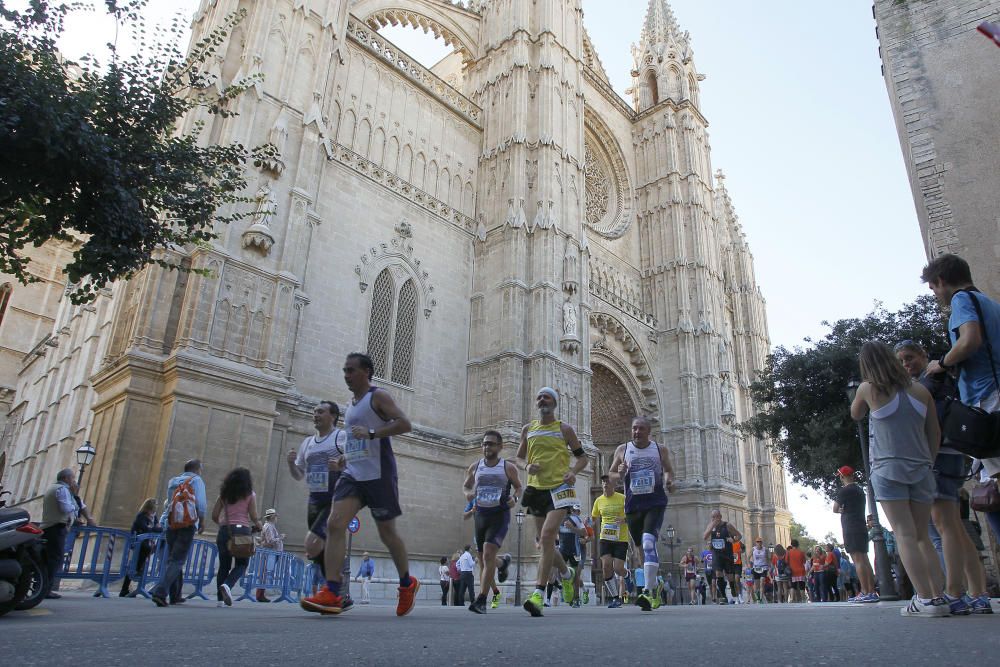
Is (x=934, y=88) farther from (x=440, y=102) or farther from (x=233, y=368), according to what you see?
(x=440, y=102)

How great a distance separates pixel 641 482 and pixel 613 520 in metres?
1.60

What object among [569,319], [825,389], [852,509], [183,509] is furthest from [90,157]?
[825,389]

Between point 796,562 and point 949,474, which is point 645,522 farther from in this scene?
point 796,562

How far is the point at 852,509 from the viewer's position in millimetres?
8578

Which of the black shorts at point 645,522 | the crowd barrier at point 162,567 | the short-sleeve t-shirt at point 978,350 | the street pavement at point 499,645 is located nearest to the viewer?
the street pavement at point 499,645

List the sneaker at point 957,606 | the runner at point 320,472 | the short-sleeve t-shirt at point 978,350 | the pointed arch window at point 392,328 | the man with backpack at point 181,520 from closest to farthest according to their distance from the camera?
the short-sleeve t-shirt at point 978,350 → the sneaker at point 957,606 → the runner at point 320,472 → the man with backpack at point 181,520 → the pointed arch window at point 392,328

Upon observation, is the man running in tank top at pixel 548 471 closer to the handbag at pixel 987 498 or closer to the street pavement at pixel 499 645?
the street pavement at pixel 499 645

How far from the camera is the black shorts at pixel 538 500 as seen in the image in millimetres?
6285

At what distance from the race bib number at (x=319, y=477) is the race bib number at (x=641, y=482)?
315 cm

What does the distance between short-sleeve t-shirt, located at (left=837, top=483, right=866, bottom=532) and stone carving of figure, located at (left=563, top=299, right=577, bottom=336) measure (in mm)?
12413

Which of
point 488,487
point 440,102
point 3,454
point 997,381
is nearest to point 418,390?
point 440,102

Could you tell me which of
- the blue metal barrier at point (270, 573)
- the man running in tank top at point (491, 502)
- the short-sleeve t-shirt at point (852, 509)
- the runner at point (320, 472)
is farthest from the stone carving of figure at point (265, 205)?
the short-sleeve t-shirt at point (852, 509)

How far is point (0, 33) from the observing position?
813 cm

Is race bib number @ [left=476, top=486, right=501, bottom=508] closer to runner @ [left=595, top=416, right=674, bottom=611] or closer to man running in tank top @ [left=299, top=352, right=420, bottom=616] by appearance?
runner @ [left=595, top=416, right=674, bottom=611]
